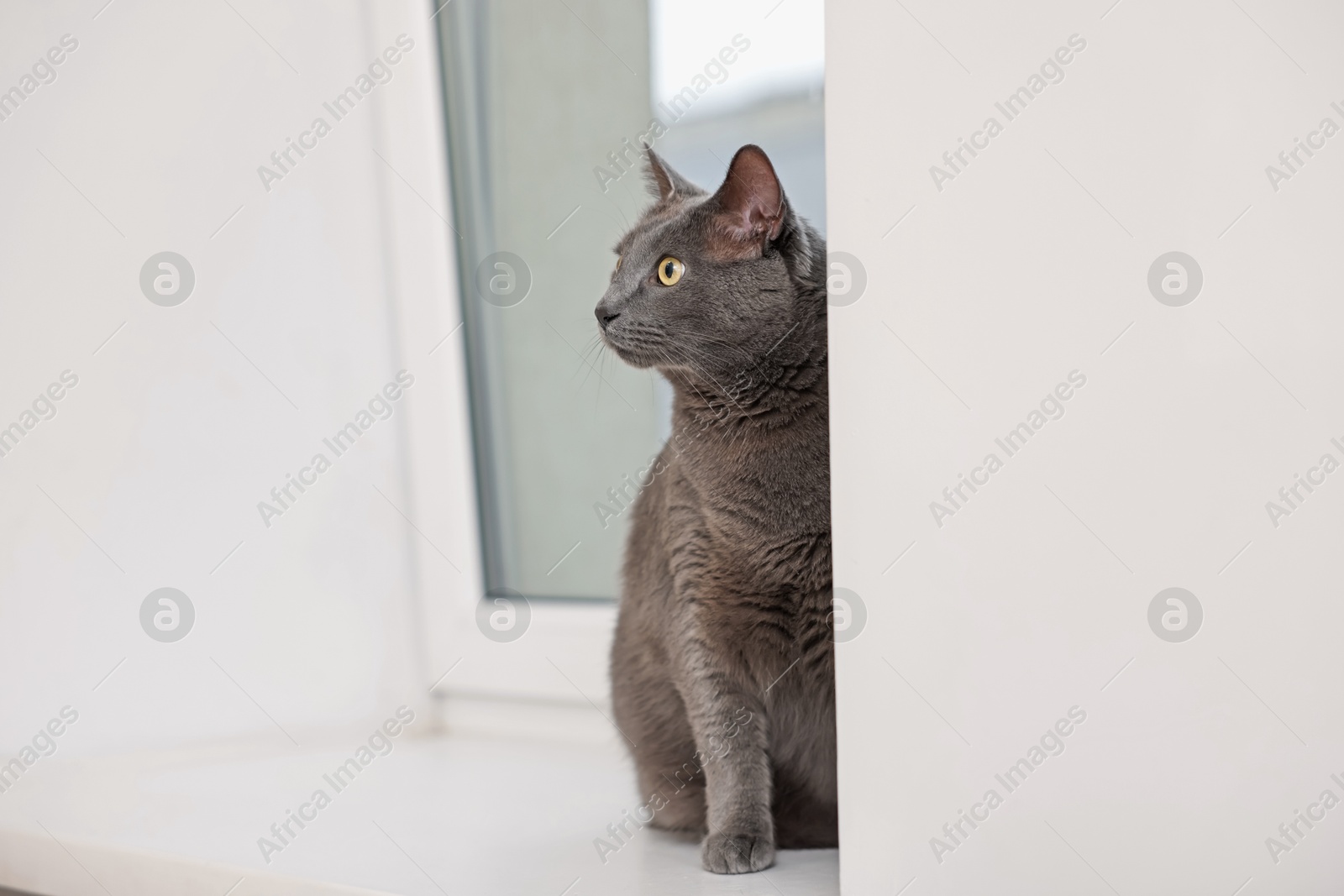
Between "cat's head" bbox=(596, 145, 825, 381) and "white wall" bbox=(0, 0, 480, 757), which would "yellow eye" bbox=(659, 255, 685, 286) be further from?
"white wall" bbox=(0, 0, 480, 757)

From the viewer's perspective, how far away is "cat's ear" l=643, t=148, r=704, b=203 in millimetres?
1085

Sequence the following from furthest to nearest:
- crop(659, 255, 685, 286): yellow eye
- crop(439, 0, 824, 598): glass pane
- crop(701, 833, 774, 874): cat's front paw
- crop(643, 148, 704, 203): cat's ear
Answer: crop(439, 0, 824, 598): glass pane < crop(643, 148, 704, 203): cat's ear < crop(659, 255, 685, 286): yellow eye < crop(701, 833, 774, 874): cat's front paw

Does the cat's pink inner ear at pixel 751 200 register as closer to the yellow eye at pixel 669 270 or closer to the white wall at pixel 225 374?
the yellow eye at pixel 669 270

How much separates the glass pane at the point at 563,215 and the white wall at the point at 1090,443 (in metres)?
0.66

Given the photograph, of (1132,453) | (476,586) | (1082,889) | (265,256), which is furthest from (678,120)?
(1082,889)

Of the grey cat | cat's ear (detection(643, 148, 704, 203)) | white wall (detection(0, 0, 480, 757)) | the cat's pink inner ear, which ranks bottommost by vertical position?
white wall (detection(0, 0, 480, 757))

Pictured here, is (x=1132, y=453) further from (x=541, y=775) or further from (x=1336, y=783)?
(x=541, y=775)

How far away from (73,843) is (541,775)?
0.52 metres

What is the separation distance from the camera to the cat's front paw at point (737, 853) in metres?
0.84

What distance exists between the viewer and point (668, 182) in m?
1.09

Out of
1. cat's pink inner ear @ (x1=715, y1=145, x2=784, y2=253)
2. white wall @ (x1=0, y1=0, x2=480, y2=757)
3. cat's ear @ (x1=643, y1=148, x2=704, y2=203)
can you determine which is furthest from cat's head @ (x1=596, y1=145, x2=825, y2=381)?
white wall @ (x1=0, y1=0, x2=480, y2=757)

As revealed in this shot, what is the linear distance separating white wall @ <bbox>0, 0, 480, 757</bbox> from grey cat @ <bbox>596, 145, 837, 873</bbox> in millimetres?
590

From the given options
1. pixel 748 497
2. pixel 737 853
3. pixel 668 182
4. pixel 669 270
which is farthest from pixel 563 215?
pixel 737 853

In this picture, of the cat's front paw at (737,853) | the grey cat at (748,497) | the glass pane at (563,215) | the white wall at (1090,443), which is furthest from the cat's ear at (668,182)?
the cat's front paw at (737,853)
